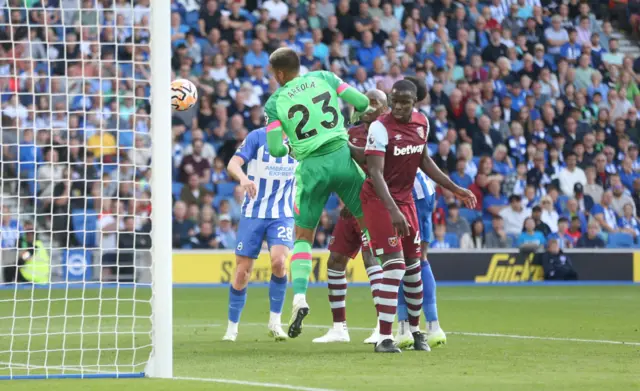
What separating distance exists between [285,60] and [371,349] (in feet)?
8.27

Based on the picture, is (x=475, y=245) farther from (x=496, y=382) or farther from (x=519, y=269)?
(x=496, y=382)

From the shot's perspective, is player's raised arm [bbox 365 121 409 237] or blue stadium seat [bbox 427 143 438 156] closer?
player's raised arm [bbox 365 121 409 237]

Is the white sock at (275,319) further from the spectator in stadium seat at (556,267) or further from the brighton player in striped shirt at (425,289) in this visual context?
the spectator in stadium seat at (556,267)

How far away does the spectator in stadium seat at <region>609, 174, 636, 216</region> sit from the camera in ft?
76.8

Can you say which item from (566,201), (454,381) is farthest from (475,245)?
(454,381)

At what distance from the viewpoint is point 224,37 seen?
23.4 m

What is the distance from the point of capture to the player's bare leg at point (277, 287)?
11.2 m

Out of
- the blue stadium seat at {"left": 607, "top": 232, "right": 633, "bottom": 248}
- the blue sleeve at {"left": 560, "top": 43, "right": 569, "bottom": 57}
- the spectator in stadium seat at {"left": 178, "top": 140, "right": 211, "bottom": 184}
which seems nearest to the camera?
the spectator in stadium seat at {"left": 178, "top": 140, "right": 211, "bottom": 184}

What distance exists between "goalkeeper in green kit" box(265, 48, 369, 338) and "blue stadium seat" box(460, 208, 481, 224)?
1241 cm

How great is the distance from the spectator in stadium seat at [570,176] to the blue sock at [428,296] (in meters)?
13.3

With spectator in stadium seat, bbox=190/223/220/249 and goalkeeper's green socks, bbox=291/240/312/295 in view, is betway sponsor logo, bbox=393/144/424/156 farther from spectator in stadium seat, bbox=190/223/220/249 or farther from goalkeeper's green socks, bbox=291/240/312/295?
spectator in stadium seat, bbox=190/223/220/249

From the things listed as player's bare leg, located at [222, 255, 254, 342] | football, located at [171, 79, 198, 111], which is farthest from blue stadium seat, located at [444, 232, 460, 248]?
football, located at [171, 79, 198, 111]

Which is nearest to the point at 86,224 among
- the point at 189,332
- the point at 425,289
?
the point at 189,332

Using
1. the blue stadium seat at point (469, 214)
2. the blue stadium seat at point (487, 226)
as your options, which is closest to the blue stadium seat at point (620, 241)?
the blue stadium seat at point (487, 226)
